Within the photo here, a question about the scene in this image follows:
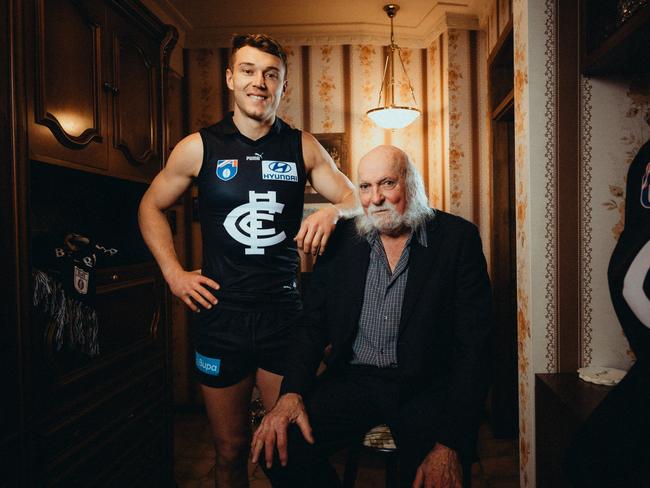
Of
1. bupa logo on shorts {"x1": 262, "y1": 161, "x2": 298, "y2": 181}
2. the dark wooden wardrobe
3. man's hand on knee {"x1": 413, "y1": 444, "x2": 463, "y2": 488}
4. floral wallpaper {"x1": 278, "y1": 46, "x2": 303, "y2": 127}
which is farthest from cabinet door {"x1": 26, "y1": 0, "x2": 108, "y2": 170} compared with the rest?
floral wallpaper {"x1": 278, "y1": 46, "x2": 303, "y2": 127}

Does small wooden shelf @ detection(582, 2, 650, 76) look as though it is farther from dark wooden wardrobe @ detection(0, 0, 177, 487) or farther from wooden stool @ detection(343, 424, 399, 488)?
dark wooden wardrobe @ detection(0, 0, 177, 487)

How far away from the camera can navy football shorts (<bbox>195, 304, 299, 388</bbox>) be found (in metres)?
1.60

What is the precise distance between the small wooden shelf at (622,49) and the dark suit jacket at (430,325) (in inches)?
24.9

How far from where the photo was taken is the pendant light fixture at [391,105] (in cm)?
307

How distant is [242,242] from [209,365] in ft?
1.45

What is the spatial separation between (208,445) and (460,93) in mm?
2875

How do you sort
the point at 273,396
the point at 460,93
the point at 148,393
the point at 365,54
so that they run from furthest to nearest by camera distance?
the point at 365,54, the point at 460,93, the point at 148,393, the point at 273,396

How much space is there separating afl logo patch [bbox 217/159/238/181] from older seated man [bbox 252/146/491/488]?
43 cm

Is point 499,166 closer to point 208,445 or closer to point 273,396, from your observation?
point 273,396

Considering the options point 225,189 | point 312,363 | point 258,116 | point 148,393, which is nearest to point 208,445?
point 148,393

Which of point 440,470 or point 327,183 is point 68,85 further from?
point 440,470

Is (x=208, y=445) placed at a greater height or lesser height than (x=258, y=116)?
lesser

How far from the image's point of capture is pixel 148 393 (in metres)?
2.22

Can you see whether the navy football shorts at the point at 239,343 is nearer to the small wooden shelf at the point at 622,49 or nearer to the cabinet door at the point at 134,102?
the cabinet door at the point at 134,102
